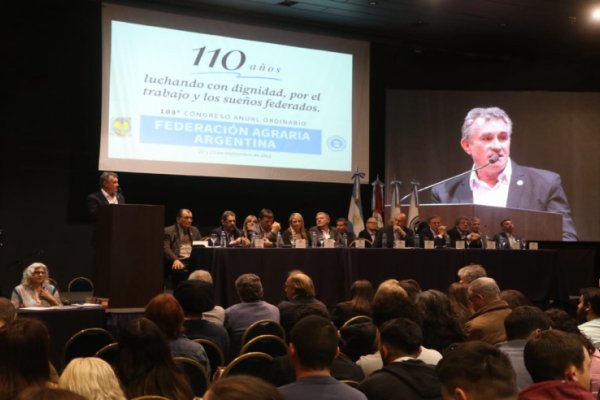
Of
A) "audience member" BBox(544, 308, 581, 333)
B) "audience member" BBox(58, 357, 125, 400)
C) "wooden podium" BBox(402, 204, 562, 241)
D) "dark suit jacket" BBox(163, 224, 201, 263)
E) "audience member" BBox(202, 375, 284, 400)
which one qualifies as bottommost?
"audience member" BBox(58, 357, 125, 400)

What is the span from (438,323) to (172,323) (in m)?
1.43

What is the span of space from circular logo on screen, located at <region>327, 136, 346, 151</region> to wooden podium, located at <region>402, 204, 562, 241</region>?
1217mm

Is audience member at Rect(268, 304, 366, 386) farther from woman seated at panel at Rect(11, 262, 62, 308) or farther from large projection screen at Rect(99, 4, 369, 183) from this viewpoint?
large projection screen at Rect(99, 4, 369, 183)

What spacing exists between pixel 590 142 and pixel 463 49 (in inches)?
100

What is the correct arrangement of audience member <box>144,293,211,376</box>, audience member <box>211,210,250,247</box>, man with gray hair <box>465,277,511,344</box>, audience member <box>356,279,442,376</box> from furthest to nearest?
1. audience member <box>211,210,250,247</box>
2. man with gray hair <box>465,277,511,344</box>
3. audience member <box>356,279,442,376</box>
4. audience member <box>144,293,211,376</box>

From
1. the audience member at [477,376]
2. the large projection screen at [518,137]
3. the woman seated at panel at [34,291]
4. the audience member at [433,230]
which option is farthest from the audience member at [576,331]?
the large projection screen at [518,137]

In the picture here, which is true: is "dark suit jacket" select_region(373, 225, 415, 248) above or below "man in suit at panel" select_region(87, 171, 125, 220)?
below

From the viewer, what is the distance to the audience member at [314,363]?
2444 millimetres

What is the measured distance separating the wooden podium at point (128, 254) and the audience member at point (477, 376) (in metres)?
4.10

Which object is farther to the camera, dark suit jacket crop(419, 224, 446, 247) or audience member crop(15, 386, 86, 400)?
dark suit jacket crop(419, 224, 446, 247)

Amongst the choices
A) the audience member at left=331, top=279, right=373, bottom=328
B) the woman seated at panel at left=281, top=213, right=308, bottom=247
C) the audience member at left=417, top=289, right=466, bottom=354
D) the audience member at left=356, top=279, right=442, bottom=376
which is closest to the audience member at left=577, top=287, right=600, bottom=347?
the audience member at left=417, top=289, right=466, bottom=354

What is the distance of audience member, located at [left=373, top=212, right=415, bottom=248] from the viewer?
28.2 ft

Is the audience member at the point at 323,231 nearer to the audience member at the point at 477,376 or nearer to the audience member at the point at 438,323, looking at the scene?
the audience member at the point at 438,323

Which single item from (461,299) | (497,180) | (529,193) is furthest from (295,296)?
(529,193)
